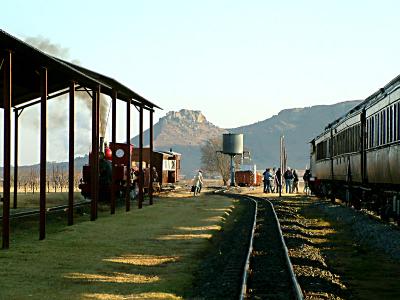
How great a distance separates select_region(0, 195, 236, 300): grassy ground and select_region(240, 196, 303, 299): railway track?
105cm

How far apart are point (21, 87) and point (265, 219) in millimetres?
9396

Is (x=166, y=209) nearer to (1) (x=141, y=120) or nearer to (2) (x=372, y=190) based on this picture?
(1) (x=141, y=120)

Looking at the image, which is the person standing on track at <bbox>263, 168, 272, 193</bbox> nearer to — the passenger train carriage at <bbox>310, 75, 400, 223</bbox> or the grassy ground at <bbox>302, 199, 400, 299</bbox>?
the passenger train carriage at <bbox>310, 75, 400, 223</bbox>

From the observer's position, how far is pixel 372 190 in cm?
2312

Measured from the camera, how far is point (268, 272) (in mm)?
12617

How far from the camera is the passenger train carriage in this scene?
59.1ft

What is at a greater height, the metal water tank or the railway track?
the metal water tank

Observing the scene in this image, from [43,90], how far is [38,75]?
4.17 meters

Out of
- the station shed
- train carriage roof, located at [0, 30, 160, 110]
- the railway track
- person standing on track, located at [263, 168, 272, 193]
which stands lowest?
the railway track

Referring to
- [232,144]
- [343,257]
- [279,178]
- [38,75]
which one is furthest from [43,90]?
[232,144]

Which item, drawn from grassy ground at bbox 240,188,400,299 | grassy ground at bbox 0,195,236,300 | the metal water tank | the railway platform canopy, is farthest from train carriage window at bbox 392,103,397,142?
the metal water tank

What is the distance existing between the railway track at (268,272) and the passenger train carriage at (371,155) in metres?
3.16

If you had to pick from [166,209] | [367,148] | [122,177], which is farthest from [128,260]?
[122,177]

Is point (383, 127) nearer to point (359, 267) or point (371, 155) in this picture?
point (371, 155)
